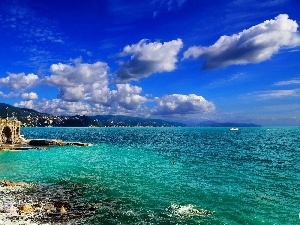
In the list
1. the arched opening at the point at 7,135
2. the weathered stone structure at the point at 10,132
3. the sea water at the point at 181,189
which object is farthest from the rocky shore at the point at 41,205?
the arched opening at the point at 7,135

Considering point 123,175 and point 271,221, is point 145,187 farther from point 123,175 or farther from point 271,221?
point 271,221

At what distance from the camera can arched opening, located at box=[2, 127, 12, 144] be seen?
119 metres

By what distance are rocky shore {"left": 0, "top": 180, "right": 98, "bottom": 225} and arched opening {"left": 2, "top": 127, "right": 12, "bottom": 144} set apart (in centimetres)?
8020

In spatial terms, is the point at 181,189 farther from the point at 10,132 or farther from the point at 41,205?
the point at 10,132

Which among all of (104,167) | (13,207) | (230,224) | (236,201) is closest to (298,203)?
(236,201)

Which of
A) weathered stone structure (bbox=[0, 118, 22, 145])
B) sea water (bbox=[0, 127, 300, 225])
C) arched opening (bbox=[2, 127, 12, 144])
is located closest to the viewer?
sea water (bbox=[0, 127, 300, 225])

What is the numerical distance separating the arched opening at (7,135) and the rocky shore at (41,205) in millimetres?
80198

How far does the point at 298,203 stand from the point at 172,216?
16.4 meters

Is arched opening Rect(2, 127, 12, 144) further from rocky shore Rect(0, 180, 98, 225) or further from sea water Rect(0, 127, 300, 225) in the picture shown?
rocky shore Rect(0, 180, 98, 225)

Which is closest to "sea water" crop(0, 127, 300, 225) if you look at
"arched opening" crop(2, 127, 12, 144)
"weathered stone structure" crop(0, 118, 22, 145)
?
"weathered stone structure" crop(0, 118, 22, 145)

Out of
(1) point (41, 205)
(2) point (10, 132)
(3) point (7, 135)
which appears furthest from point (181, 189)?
(3) point (7, 135)

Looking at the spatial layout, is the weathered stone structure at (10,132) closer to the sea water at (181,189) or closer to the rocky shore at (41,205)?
the sea water at (181,189)

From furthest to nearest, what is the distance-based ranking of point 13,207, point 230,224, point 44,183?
point 44,183, point 13,207, point 230,224

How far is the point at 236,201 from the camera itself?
123 feet
